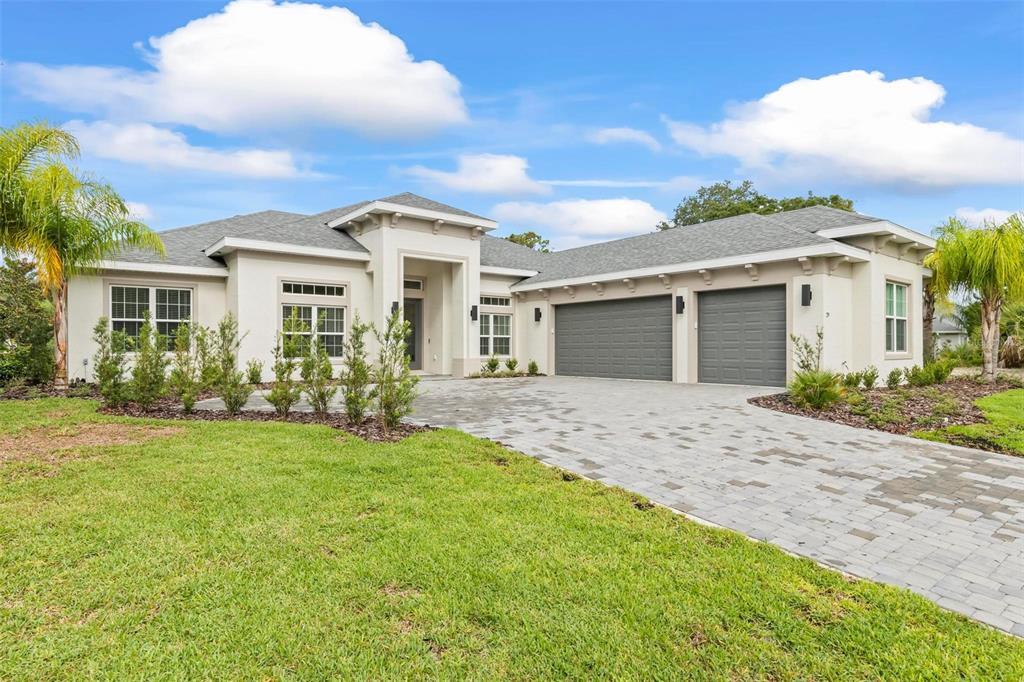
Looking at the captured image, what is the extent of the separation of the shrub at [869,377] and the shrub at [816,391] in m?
3.13

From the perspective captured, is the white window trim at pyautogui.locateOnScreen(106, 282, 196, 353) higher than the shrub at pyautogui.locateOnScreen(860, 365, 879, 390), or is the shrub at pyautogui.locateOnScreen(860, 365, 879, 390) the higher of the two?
the white window trim at pyautogui.locateOnScreen(106, 282, 196, 353)

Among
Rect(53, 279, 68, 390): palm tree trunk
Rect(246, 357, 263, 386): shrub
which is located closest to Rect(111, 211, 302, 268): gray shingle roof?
Rect(53, 279, 68, 390): palm tree trunk

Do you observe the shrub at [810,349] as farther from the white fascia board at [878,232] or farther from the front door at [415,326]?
the front door at [415,326]

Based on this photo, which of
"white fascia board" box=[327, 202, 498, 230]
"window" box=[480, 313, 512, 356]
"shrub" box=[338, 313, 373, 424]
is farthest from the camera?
"window" box=[480, 313, 512, 356]

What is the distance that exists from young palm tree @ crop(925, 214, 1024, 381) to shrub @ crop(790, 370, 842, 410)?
21.2 ft

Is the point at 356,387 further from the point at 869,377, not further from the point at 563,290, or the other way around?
the point at 563,290

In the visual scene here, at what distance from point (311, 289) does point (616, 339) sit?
8956 mm

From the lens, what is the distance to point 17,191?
9141 mm

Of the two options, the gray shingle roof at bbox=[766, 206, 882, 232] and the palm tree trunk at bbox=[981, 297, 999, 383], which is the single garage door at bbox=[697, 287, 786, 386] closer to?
the gray shingle roof at bbox=[766, 206, 882, 232]

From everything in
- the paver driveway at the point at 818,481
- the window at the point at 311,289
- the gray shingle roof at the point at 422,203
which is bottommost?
the paver driveway at the point at 818,481

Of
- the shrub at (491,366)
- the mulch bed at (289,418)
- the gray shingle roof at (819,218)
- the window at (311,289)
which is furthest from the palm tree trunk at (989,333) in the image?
the window at (311,289)

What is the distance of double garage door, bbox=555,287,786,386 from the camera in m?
12.9

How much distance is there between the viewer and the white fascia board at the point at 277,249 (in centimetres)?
1316

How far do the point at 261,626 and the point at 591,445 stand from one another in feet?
14.6
